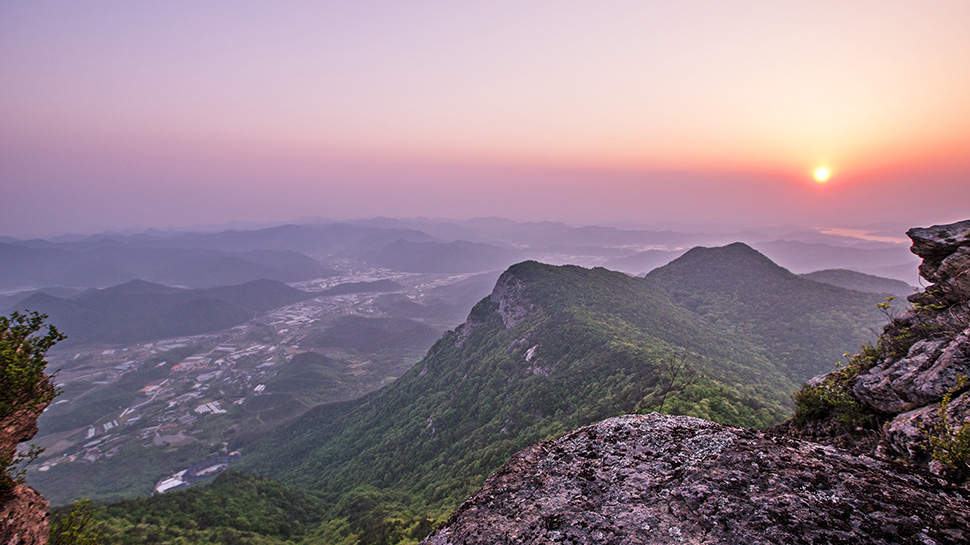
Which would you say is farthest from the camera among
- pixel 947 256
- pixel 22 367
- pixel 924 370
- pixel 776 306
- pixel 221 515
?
pixel 776 306

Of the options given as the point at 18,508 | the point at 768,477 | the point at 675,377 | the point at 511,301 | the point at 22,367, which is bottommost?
the point at 511,301

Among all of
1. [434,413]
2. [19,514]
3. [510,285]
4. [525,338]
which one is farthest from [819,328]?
[19,514]

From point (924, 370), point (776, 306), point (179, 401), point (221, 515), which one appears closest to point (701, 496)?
point (924, 370)

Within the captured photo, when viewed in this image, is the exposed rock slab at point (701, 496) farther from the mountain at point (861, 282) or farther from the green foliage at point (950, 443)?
the mountain at point (861, 282)

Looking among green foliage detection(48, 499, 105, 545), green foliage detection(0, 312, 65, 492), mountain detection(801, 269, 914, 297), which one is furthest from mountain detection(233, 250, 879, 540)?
mountain detection(801, 269, 914, 297)

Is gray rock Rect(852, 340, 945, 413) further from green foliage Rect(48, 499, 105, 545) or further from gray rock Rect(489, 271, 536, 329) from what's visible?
gray rock Rect(489, 271, 536, 329)

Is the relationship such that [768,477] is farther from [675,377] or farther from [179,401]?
[179,401]
